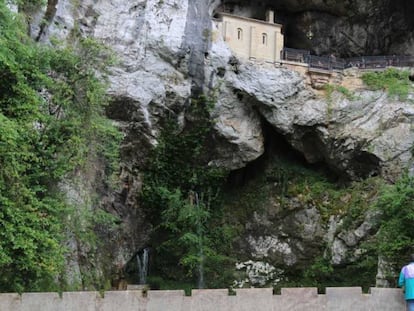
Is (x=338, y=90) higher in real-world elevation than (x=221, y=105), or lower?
higher

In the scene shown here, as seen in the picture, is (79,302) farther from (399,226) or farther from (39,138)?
(399,226)

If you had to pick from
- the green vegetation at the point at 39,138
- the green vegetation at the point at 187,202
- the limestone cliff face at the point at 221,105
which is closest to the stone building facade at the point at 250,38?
the limestone cliff face at the point at 221,105

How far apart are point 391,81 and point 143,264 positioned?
13.6 meters

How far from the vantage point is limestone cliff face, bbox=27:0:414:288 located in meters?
20.3

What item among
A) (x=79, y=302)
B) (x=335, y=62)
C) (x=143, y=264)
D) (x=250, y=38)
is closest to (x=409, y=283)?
(x=79, y=302)

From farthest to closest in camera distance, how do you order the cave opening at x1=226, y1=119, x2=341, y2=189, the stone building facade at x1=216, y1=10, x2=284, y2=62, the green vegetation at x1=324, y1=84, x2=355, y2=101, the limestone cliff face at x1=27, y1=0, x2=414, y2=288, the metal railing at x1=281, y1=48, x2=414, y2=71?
the metal railing at x1=281, y1=48, x2=414, y2=71 → the cave opening at x1=226, y1=119, x2=341, y2=189 → the stone building facade at x1=216, y1=10, x2=284, y2=62 → the green vegetation at x1=324, y1=84, x2=355, y2=101 → the limestone cliff face at x1=27, y1=0, x2=414, y2=288

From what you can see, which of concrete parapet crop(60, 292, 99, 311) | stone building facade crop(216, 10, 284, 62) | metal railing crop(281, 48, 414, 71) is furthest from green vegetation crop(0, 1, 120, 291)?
metal railing crop(281, 48, 414, 71)

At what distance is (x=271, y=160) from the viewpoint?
24.2m

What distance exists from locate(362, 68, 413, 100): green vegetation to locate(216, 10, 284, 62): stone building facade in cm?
433

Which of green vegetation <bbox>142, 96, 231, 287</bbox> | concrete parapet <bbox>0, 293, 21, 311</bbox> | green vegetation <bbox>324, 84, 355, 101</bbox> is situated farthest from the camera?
green vegetation <bbox>324, 84, 355, 101</bbox>

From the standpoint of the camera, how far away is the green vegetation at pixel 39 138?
11.8 m

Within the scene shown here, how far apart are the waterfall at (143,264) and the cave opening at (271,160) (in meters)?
5.06

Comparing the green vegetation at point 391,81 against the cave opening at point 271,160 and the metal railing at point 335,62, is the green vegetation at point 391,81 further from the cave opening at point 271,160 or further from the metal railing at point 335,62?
the cave opening at point 271,160

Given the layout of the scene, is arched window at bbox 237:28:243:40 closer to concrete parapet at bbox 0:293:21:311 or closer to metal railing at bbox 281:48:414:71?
metal railing at bbox 281:48:414:71
